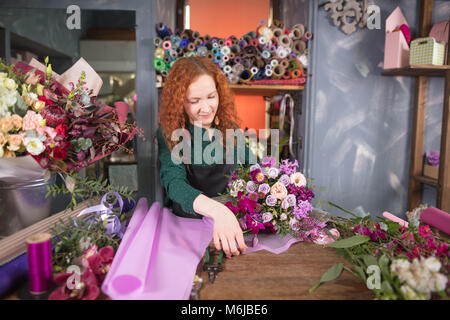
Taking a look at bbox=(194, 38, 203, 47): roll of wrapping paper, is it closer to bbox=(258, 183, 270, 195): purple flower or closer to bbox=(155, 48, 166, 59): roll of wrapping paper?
bbox=(155, 48, 166, 59): roll of wrapping paper

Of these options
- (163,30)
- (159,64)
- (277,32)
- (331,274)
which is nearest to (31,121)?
(331,274)

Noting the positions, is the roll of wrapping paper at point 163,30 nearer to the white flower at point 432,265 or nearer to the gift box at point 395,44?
the gift box at point 395,44

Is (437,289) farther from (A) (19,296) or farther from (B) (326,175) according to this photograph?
(B) (326,175)

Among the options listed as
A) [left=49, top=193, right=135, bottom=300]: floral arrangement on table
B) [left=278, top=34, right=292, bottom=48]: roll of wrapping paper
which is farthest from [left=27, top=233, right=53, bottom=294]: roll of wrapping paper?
[left=278, top=34, right=292, bottom=48]: roll of wrapping paper

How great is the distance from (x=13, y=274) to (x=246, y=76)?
1.96 meters

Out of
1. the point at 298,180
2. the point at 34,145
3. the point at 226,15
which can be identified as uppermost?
the point at 226,15

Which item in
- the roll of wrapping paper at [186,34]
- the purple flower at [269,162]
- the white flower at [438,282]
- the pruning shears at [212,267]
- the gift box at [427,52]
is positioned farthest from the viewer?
the roll of wrapping paper at [186,34]

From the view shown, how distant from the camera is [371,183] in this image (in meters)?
2.64

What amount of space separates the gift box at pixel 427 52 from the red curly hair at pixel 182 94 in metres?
1.53

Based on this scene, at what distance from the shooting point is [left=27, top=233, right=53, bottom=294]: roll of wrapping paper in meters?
0.76

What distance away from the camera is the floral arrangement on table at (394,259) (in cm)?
69

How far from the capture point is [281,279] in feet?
2.85

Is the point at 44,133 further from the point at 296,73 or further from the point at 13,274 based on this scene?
the point at 296,73

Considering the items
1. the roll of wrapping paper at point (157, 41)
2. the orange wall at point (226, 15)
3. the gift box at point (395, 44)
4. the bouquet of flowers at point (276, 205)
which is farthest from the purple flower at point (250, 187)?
the orange wall at point (226, 15)
